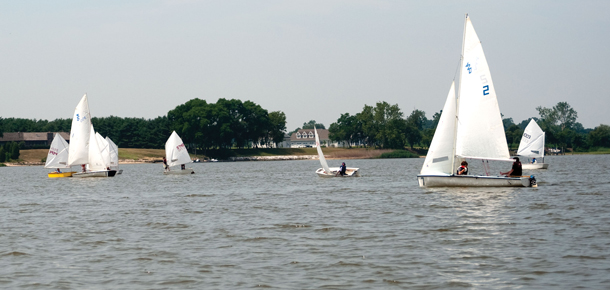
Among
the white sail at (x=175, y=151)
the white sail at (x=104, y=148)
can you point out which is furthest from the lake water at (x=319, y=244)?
the white sail at (x=175, y=151)

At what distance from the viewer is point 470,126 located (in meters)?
34.9

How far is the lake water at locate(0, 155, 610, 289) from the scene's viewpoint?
13.7 meters

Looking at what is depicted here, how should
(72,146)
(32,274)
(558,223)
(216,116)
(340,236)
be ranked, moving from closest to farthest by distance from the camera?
(32,274) → (340,236) → (558,223) → (72,146) → (216,116)

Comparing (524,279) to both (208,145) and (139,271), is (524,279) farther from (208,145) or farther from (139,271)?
(208,145)

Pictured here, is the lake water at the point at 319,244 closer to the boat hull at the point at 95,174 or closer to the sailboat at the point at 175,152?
the boat hull at the point at 95,174

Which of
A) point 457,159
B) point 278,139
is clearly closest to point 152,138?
point 278,139

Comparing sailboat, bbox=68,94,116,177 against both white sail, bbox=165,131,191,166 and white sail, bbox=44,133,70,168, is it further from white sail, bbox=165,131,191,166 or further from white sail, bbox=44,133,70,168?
white sail, bbox=165,131,191,166

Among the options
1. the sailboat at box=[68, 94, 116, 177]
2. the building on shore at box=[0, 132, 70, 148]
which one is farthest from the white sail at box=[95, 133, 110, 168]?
the building on shore at box=[0, 132, 70, 148]

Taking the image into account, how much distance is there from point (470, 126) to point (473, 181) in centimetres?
329

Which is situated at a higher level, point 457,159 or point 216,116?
point 216,116

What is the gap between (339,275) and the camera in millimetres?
14008

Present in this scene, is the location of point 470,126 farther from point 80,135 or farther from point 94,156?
point 80,135

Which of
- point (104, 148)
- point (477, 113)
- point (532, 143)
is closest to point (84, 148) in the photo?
point (104, 148)

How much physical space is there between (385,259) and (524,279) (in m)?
3.50
